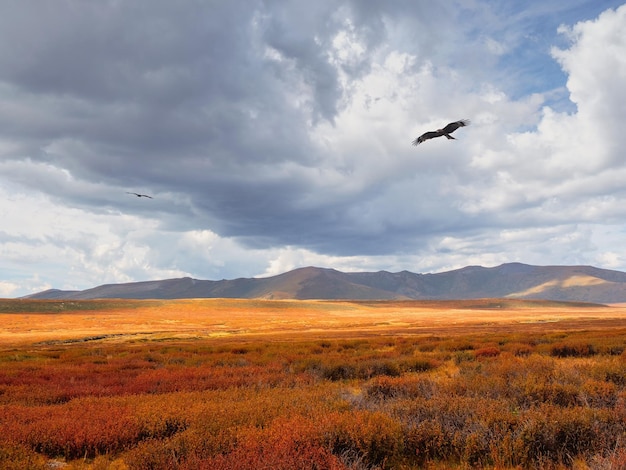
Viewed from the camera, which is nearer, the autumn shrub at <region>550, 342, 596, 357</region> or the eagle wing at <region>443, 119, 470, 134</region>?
the eagle wing at <region>443, 119, 470, 134</region>

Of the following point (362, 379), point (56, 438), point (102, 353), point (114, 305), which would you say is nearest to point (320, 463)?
point (56, 438)

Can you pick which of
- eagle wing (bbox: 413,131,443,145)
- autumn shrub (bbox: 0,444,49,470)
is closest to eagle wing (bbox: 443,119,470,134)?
eagle wing (bbox: 413,131,443,145)

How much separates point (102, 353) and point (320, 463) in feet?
91.7

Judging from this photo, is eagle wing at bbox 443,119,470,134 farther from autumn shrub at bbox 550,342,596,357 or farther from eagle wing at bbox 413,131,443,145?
autumn shrub at bbox 550,342,596,357

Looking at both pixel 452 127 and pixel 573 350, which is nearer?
pixel 452 127

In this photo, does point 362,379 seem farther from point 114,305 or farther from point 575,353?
point 114,305

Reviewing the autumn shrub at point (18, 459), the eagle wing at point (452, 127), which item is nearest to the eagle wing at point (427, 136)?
the eagle wing at point (452, 127)

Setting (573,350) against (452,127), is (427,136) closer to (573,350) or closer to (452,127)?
(452,127)

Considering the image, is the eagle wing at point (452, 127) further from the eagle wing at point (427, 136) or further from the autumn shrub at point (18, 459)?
the autumn shrub at point (18, 459)

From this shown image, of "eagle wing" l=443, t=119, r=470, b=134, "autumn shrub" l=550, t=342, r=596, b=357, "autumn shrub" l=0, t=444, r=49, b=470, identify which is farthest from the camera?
"autumn shrub" l=550, t=342, r=596, b=357

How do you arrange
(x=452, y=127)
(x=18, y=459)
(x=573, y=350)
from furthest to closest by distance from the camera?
(x=573, y=350) < (x=452, y=127) < (x=18, y=459)

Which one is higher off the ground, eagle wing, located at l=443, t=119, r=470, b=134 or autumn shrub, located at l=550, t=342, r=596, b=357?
eagle wing, located at l=443, t=119, r=470, b=134

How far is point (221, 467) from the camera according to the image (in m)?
4.90

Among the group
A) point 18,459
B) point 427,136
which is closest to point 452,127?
point 427,136
